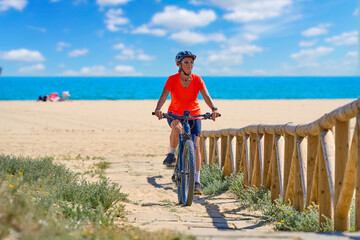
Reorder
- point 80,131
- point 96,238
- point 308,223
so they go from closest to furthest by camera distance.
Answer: point 96,238
point 308,223
point 80,131

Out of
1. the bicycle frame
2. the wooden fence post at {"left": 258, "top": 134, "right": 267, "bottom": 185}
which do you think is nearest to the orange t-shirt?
the bicycle frame

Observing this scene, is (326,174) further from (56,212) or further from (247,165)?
(247,165)

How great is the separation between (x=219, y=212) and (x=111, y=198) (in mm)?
1465

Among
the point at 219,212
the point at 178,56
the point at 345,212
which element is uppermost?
the point at 178,56

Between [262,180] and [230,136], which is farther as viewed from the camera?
[230,136]

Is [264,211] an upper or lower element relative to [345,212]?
lower

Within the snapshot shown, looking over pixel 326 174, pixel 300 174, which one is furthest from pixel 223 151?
pixel 326 174

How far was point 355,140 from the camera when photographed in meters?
3.18

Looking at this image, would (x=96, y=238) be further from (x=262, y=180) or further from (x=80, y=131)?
(x=80, y=131)

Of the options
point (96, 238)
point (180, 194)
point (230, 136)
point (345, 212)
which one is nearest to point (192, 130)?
point (180, 194)

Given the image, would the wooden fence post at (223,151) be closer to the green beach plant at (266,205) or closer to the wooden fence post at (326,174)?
the green beach plant at (266,205)

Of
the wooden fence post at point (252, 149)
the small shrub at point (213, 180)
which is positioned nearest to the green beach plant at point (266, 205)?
the small shrub at point (213, 180)

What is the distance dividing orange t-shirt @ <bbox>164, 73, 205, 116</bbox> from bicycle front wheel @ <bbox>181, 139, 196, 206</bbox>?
0.61 metres

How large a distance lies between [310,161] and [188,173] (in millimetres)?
1778
